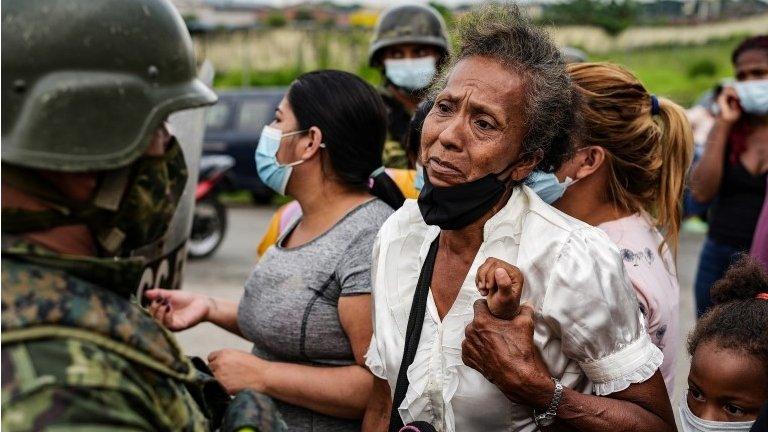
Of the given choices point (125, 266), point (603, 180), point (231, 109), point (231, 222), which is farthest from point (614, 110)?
point (231, 109)

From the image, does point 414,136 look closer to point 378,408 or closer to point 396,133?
point 396,133

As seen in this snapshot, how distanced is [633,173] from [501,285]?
104cm

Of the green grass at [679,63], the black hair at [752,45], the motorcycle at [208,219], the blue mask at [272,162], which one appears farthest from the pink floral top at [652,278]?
the green grass at [679,63]

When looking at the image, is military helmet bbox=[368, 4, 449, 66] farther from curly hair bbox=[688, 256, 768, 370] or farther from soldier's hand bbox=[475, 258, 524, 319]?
soldier's hand bbox=[475, 258, 524, 319]

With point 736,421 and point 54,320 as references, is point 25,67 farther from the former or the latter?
point 736,421

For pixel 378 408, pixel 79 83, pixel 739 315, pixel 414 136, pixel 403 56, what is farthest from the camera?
pixel 403 56

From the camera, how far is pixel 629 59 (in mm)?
23328

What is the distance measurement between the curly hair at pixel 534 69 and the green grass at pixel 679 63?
19572 millimetres

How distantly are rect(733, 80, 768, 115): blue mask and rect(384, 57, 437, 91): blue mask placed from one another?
62.3 inches

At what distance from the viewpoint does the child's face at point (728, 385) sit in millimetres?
2211

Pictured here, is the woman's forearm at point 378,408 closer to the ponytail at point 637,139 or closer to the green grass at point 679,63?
the ponytail at point 637,139

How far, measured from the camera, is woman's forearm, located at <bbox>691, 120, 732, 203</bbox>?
4.72 m

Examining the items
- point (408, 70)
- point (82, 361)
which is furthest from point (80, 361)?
point (408, 70)

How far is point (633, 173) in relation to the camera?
9.16 ft
